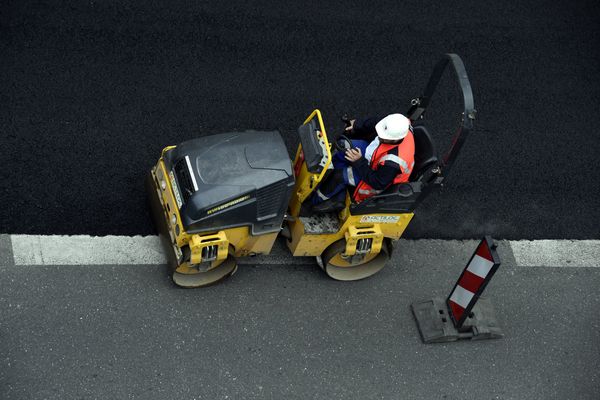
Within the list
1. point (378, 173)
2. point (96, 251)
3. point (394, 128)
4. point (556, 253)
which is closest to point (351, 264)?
point (378, 173)

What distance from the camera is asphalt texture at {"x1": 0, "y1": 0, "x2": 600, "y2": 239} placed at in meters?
6.97

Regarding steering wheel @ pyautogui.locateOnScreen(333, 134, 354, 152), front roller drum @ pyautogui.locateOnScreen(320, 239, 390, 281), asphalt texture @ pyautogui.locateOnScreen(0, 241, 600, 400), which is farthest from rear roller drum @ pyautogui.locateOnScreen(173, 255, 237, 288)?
steering wheel @ pyautogui.locateOnScreen(333, 134, 354, 152)

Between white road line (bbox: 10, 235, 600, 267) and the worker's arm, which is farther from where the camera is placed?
white road line (bbox: 10, 235, 600, 267)

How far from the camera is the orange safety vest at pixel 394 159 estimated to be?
593 cm

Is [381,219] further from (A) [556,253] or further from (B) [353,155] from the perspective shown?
(A) [556,253]

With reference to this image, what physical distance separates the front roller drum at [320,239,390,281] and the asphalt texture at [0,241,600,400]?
98 mm

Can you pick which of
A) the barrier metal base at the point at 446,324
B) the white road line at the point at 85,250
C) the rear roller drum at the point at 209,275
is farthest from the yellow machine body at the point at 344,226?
the white road line at the point at 85,250

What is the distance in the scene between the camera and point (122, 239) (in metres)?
6.61

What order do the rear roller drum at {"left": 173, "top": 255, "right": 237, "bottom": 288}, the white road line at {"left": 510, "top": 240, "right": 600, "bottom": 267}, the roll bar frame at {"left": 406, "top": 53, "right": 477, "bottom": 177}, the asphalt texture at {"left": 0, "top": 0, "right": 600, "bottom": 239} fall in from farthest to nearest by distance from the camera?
1. the white road line at {"left": 510, "top": 240, "right": 600, "bottom": 267}
2. the asphalt texture at {"left": 0, "top": 0, "right": 600, "bottom": 239}
3. the rear roller drum at {"left": 173, "top": 255, "right": 237, "bottom": 288}
4. the roll bar frame at {"left": 406, "top": 53, "right": 477, "bottom": 177}

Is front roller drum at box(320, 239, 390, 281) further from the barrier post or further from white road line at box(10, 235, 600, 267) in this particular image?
the barrier post

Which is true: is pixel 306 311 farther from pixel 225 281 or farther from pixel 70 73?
pixel 70 73

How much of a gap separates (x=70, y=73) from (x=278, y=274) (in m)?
2.98

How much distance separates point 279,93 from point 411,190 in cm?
249

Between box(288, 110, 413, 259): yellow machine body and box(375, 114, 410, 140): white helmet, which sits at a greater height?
box(375, 114, 410, 140): white helmet
